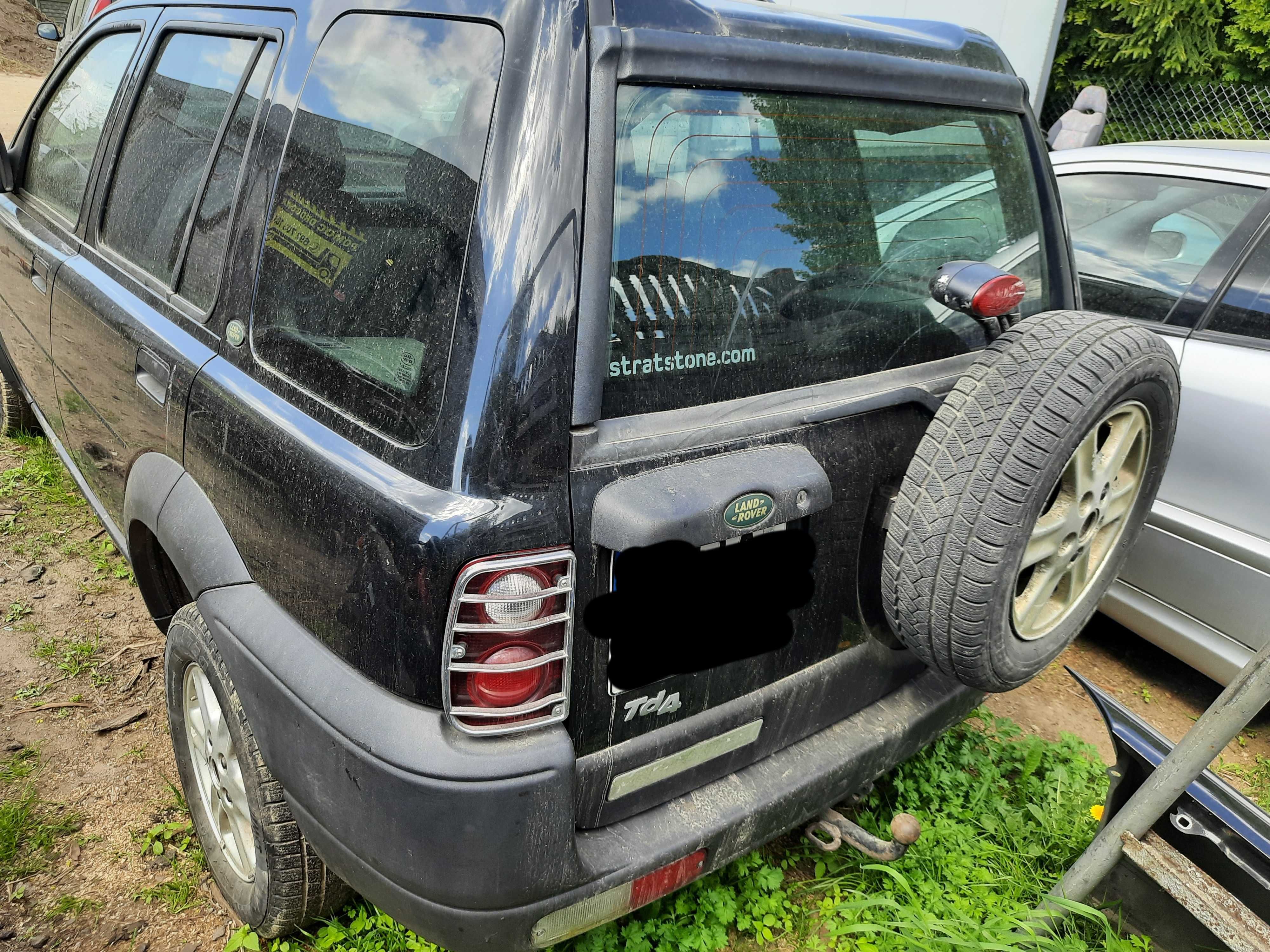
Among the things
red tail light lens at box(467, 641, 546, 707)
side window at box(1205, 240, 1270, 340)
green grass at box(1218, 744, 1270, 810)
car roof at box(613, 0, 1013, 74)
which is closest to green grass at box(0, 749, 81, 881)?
red tail light lens at box(467, 641, 546, 707)

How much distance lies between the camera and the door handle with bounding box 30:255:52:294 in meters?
2.79

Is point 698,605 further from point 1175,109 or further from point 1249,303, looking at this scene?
point 1175,109

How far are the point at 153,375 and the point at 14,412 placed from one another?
8.54 feet

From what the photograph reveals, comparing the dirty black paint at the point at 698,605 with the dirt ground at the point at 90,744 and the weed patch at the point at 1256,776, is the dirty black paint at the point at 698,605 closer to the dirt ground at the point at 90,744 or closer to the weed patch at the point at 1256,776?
the dirt ground at the point at 90,744

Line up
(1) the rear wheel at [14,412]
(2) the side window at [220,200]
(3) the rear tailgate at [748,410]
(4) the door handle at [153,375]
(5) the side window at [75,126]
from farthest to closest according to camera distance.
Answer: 1. (1) the rear wheel at [14,412]
2. (5) the side window at [75,126]
3. (4) the door handle at [153,375]
4. (2) the side window at [220,200]
5. (3) the rear tailgate at [748,410]

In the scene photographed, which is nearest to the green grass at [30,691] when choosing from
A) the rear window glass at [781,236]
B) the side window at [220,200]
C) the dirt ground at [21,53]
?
the side window at [220,200]

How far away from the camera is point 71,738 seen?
2602mm

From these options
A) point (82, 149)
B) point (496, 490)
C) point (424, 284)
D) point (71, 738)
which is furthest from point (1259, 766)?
point (82, 149)

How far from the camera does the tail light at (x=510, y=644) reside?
143 centimetres

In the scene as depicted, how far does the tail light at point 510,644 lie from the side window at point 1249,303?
101 inches

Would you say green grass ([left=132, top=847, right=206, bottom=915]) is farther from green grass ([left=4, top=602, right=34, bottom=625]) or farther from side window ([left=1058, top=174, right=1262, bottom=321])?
side window ([left=1058, top=174, right=1262, bottom=321])

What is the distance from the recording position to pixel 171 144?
2.30 m

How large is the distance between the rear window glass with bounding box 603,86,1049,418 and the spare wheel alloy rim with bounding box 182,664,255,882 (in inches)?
47.1

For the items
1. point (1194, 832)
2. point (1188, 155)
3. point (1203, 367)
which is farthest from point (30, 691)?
point (1188, 155)
